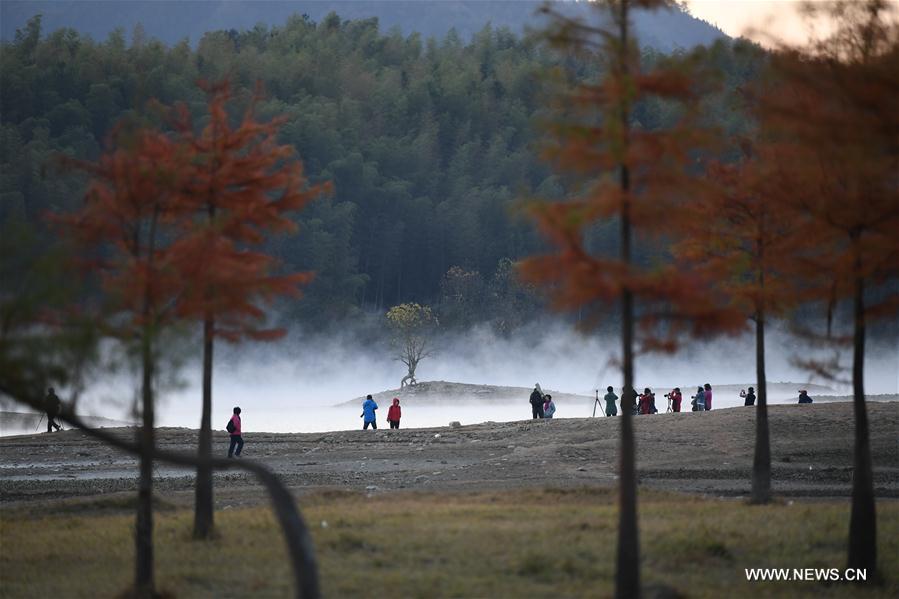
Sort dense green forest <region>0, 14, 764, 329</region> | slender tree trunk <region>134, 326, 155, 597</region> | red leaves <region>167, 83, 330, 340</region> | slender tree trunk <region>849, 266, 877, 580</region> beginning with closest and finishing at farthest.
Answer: slender tree trunk <region>134, 326, 155, 597</region>, slender tree trunk <region>849, 266, 877, 580</region>, red leaves <region>167, 83, 330, 340</region>, dense green forest <region>0, 14, 764, 329</region>

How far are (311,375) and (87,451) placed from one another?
65.5 metres

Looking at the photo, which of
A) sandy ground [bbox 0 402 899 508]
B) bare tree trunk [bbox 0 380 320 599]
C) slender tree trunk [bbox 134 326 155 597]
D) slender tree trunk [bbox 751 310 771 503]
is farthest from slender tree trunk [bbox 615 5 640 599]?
sandy ground [bbox 0 402 899 508]

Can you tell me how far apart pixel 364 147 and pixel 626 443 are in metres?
103

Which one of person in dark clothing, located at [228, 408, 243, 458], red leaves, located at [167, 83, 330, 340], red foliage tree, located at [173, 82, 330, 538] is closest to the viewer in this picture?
red leaves, located at [167, 83, 330, 340]

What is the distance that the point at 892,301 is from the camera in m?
17.6

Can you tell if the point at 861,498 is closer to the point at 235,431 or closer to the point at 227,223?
the point at 227,223

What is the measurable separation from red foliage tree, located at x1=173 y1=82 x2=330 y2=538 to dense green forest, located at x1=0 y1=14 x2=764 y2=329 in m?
70.4

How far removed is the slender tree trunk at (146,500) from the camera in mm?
15070

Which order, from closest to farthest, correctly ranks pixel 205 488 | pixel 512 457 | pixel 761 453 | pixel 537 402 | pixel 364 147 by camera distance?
pixel 205 488 < pixel 761 453 < pixel 512 457 < pixel 537 402 < pixel 364 147

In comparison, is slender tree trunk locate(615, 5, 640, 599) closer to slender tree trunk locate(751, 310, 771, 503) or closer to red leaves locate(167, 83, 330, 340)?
red leaves locate(167, 83, 330, 340)

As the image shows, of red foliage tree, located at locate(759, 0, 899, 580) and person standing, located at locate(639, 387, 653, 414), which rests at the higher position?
red foliage tree, located at locate(759, 0, 899, 580)

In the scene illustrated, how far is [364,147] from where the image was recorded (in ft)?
381

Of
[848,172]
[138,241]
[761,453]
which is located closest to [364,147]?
[761,453]

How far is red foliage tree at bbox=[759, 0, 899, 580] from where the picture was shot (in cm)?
1522
